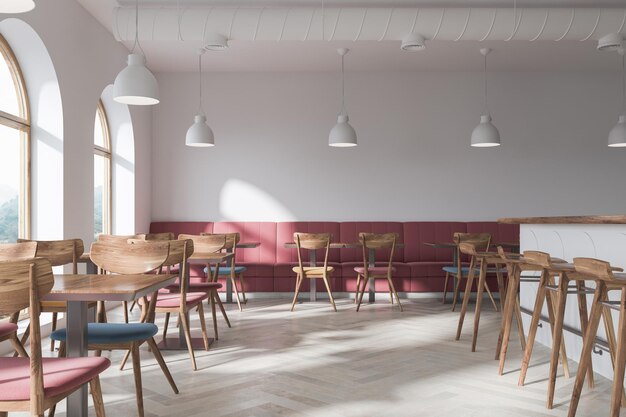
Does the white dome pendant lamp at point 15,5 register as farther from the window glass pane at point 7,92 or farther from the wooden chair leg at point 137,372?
the window glass pane at point 7,92

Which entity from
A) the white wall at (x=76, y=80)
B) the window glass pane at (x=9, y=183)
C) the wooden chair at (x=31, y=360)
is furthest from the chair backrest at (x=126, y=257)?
the white wall at (x=76, y=80)

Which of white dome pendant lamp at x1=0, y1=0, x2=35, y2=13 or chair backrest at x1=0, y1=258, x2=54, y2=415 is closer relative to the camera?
chair backrest at x1=0, y1=258, x2=54, y2=415

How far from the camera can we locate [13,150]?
5.30 meters

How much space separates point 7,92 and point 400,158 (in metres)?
5.17

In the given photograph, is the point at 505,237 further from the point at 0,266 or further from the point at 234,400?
the point at 0,266

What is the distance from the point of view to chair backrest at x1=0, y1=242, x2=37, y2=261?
10.3 ft

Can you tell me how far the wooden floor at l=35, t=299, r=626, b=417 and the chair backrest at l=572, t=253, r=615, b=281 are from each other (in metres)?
0.86

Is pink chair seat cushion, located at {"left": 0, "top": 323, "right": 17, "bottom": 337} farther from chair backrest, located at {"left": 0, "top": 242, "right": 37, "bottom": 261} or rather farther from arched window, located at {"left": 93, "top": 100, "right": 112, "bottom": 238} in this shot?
arched window, located at {"left": 93, "top": 100, "right": 112, "bottom": 238}

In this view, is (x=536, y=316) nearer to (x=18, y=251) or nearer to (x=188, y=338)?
(x=188, y=338)

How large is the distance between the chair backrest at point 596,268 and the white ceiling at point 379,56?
426 cm

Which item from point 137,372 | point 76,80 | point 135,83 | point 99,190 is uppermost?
point 76,80

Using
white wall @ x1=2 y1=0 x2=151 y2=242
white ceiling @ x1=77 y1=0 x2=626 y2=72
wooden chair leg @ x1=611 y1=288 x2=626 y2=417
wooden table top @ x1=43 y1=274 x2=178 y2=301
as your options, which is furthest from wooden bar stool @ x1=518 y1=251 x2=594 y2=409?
white wall @ x1=2 y1=0 x2=151 y2=242

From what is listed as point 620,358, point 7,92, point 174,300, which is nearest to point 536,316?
point 620,358

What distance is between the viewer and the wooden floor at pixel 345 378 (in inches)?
122
